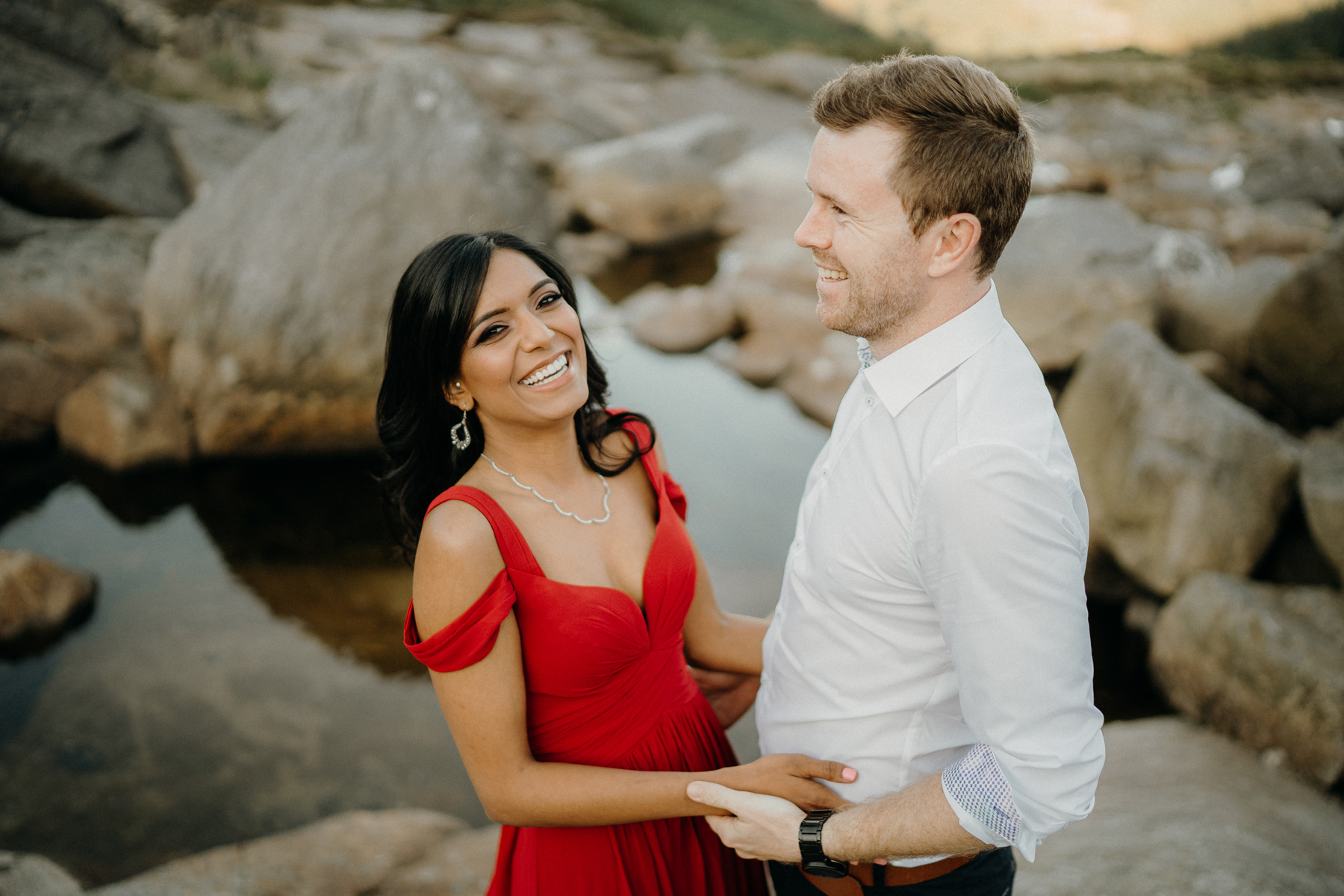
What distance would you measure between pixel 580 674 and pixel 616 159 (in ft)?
31.1

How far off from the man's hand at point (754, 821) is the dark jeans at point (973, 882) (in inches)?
8.2

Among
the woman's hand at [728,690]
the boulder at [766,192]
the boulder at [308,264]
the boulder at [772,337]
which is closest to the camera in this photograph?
the woman's hand at [728,690]

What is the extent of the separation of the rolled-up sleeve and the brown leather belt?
14.1 inches

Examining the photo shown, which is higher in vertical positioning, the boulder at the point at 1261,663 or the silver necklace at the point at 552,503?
the silver necklace at the point at 552,503

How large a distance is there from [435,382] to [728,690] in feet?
4.08

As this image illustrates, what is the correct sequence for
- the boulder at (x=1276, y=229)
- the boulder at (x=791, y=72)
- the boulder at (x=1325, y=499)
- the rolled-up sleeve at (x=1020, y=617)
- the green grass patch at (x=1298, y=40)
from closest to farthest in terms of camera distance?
the rolled-up sleeve at (x=1020, y=617) < the boulder at (x=1325, y=499) < the boulder at (x=1276, y=229) < the boulder at (x=791, y=72) < the green grass patch at (x=1298, y=40)

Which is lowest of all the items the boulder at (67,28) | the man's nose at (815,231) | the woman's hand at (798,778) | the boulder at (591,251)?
the boulder at (591,251)

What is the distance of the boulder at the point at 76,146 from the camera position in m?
6.65

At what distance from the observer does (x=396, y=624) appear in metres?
4.53

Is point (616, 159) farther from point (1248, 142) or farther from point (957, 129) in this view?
point (1248, 142)

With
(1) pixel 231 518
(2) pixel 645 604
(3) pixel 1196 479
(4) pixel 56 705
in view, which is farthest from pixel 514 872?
→ (1) pixel 231 518

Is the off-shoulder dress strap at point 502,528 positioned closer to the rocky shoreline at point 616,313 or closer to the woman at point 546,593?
the woman at point 546,593

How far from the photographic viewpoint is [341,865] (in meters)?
2.71

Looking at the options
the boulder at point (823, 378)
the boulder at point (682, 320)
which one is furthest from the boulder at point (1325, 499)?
the boulder at point (682, 320)
